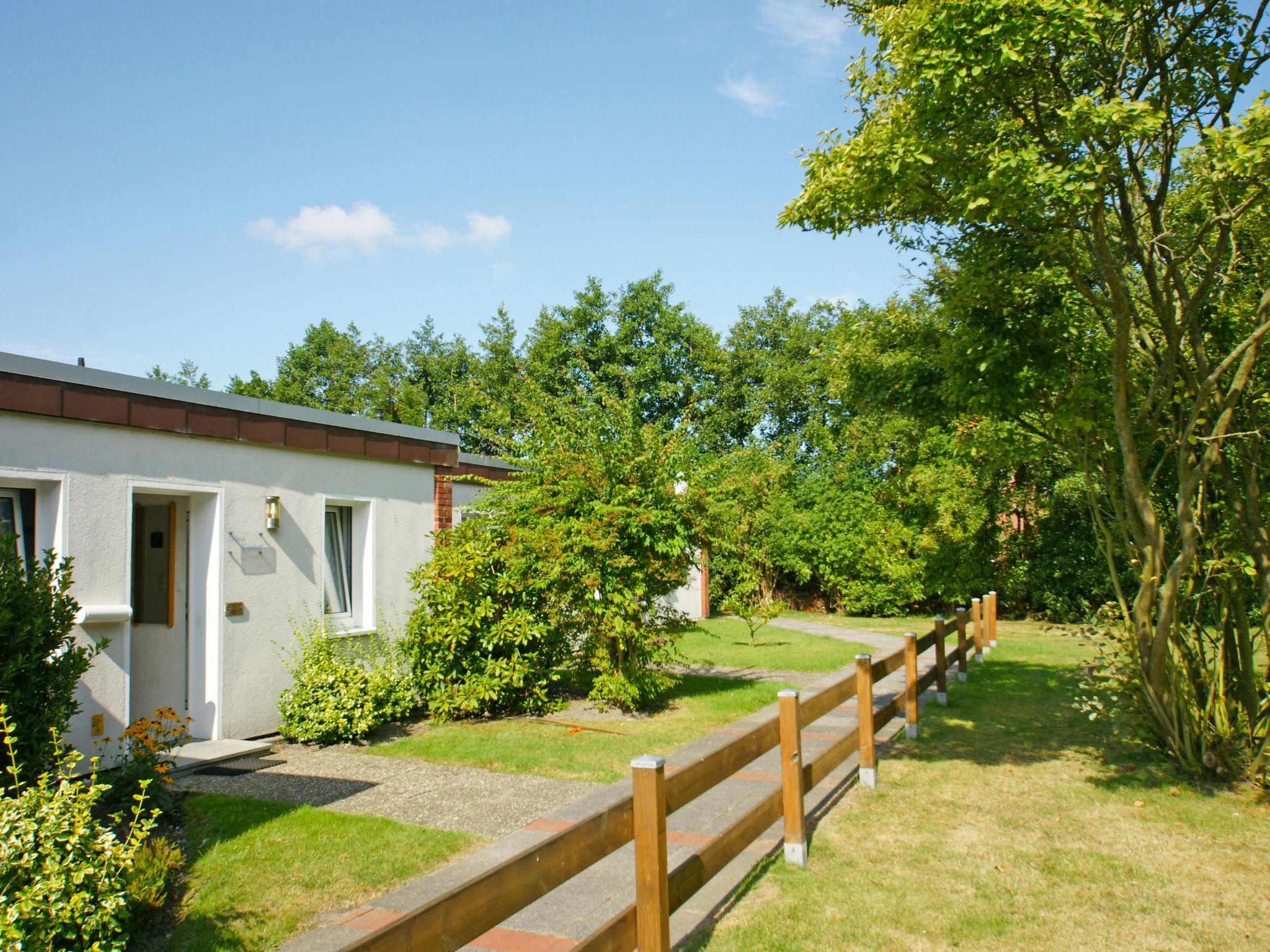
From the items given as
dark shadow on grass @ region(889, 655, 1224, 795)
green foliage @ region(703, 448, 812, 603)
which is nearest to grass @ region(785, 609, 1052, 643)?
green foliage @ region(703, 448, 812, 603)

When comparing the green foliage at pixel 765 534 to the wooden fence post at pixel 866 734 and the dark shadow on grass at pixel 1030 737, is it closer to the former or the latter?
the dark shadow on grass at pixel 1030 737

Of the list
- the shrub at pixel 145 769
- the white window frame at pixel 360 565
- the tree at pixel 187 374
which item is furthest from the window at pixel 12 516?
the tree at pixel 187 374

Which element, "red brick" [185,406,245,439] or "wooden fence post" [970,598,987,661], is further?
"wooden fence post" [970,598,987,661]

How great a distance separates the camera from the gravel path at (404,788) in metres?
5.95

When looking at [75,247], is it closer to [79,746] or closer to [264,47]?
[264,47]

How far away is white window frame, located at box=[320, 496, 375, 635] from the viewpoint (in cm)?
939

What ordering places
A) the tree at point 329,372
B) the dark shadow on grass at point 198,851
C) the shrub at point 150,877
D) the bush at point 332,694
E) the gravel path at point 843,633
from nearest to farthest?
the dark shadow on grass at point 198,851, the shrub at point 150,877, the bush at point 332,694, the gravel path at point 843,633, the tree at point 329,372

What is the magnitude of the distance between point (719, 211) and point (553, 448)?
5.80 metres

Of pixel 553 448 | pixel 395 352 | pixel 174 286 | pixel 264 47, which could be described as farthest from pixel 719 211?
pixel 395 352

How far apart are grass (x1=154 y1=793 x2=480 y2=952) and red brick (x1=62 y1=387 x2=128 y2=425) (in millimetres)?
3099

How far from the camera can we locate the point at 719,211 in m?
13.3

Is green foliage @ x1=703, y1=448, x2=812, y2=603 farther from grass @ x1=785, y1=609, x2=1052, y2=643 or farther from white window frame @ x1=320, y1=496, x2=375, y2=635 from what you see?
white window frame @ x1=320, y1=496, x2=375, y2=635

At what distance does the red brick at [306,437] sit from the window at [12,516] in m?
2.39

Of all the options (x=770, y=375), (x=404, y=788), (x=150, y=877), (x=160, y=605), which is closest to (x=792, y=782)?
(x=404, y=788)
